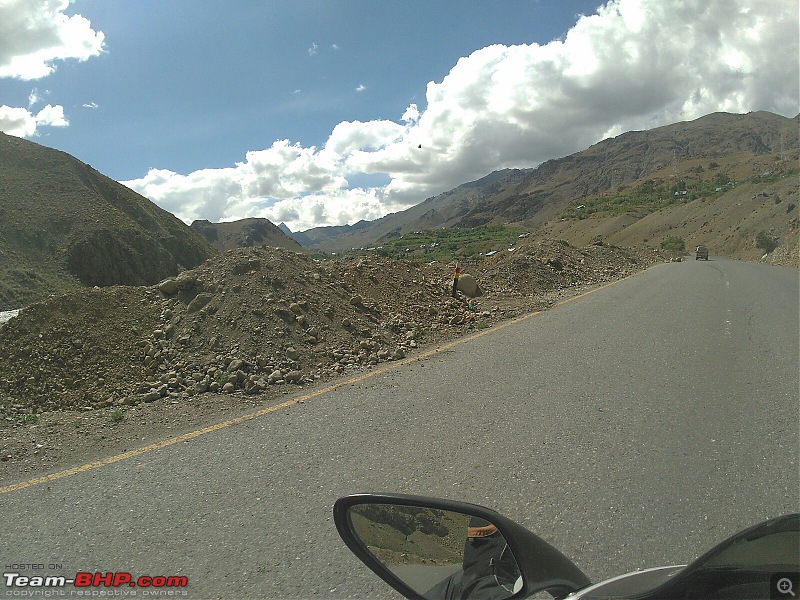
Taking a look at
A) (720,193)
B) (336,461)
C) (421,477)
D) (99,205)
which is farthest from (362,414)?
(720,193)

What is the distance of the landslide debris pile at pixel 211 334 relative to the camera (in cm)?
670

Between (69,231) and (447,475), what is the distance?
159ft

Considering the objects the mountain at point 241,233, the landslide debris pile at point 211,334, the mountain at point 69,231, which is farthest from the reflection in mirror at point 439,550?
the mountain at point 241,233

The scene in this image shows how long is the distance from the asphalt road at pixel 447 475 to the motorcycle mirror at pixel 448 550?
0.75m

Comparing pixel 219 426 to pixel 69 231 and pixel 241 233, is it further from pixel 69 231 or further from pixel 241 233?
pixel 241 233

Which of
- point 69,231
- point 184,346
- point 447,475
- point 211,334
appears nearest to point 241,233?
point 69,231

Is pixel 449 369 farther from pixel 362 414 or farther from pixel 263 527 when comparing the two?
pixel 263 527

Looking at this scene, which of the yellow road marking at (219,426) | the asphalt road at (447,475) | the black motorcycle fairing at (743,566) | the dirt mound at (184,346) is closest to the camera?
the black motorcycle fairing at (743,566)

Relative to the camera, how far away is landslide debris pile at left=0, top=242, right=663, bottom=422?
670 cm

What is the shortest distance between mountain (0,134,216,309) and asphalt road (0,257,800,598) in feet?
112

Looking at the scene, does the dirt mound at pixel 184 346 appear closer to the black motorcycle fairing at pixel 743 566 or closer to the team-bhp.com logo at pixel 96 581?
the team-bhp.com logo at pixel 96 581

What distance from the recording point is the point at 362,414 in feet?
18.4

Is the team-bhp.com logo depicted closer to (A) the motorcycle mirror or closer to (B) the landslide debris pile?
(A) the motorcycle mirror

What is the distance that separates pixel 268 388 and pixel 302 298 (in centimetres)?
281
